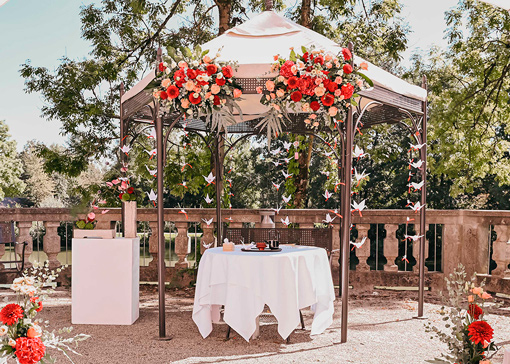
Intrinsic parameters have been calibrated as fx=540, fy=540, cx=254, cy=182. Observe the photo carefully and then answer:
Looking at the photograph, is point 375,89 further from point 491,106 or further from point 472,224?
point 491,106

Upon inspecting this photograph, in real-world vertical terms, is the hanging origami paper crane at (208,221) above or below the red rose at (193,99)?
below

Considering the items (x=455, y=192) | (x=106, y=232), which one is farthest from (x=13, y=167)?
(x=106, y=232)

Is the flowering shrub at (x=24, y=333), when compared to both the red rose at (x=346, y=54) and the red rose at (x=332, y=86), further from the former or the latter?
the red rose at (x=346, y=54)

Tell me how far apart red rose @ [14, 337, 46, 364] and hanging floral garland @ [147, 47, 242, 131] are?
116 inches

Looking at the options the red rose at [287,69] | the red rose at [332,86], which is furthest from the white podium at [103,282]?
the red rose at [332,86]

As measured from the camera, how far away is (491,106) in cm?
1427

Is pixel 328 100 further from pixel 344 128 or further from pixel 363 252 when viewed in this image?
pixel 363 252

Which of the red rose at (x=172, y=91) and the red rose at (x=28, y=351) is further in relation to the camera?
the red rose at (x=172, y=91)

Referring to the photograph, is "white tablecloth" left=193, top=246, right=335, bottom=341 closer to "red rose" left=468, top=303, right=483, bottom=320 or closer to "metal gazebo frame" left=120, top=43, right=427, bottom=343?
"metal gazebo frame" left=120, top=43, right=427, bottom=343

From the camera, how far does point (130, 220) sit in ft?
21.4

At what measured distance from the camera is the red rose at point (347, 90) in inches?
197

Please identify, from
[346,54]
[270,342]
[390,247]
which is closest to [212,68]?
[346,54]

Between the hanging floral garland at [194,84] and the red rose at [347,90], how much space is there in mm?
996

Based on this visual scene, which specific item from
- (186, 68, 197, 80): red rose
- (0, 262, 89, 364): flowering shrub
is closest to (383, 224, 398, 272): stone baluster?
(186, 68, 197, 80): red rose
